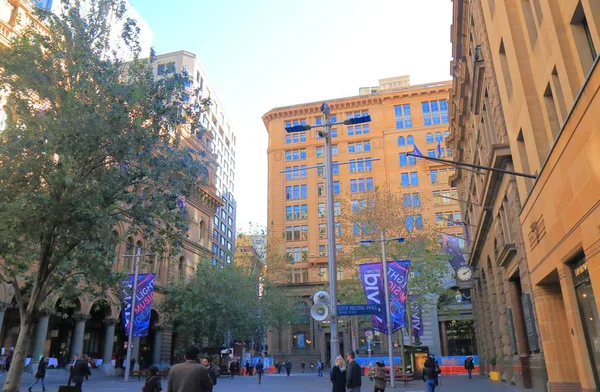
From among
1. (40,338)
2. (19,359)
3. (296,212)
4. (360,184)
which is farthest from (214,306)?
(360,184)

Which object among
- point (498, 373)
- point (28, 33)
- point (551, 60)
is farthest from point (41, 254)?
point (498, 373)

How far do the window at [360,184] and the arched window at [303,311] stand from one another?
18.8m

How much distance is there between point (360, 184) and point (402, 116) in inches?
523

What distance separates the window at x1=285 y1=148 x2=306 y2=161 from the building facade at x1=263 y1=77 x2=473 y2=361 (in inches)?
6.7

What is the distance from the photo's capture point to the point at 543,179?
510 inches

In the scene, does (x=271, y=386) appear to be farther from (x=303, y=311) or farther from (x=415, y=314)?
(x=303, y=311)

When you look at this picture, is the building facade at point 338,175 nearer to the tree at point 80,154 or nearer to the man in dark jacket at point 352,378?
the tree at point 80,154

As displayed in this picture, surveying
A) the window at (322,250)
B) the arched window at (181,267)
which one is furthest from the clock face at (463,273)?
the window at (322,250)

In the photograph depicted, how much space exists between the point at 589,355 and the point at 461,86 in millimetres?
21097

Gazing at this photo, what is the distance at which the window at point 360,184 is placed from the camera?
69.7 m

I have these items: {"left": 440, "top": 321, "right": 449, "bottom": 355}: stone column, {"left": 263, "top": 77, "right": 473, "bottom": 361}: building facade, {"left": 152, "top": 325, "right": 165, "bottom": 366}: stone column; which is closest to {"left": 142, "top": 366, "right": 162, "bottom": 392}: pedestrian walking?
{"left": 152, "top": 325, "right": 165, "bottom": 366}: stone column

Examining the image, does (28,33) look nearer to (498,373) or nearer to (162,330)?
(498,373)

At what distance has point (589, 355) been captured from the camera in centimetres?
1199

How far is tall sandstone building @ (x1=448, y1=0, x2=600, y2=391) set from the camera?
10086 millimetres
